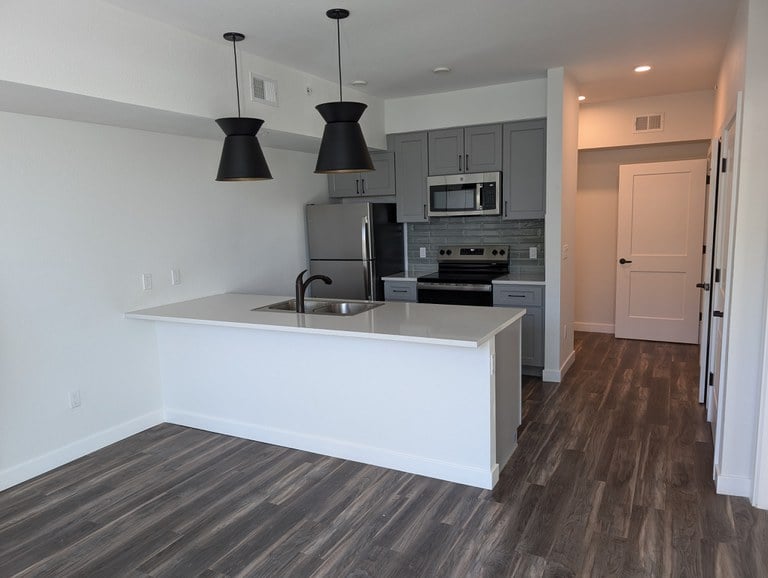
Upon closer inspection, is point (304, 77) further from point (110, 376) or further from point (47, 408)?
point (47, 408)

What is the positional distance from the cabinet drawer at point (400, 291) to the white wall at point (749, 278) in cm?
282

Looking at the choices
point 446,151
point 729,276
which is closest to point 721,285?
point 729,276

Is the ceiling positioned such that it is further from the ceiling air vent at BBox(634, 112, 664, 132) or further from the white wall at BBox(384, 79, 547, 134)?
the ceiling air vent at BBox(634, 112, 664, 132)

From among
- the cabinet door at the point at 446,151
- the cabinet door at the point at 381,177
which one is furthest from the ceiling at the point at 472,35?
the cabinet door at the point at 381,177

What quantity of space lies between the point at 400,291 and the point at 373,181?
3.79 ft

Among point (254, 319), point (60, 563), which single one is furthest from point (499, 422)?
point (60, 563)

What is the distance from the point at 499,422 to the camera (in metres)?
3.01

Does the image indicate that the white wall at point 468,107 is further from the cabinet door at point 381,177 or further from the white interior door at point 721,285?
the white interior door at point 721,285

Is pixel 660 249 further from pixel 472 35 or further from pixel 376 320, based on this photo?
pixel 376 320

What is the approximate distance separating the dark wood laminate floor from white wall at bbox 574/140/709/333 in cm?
278

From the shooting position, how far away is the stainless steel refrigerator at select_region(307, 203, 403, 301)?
5.02m

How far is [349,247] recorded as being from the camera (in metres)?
5.07

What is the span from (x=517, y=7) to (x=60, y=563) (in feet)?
11.7

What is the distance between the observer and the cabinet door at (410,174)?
5.15 meters
